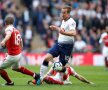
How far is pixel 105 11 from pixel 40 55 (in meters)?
5.52

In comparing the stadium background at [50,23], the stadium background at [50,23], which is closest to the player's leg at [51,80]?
the stadium background at [50,23]

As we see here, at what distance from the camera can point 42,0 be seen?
34469 millimetres

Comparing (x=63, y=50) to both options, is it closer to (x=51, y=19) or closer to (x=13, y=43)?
(x=13, y=43)

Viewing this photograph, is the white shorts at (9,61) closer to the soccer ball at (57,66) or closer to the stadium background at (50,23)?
the soccer ball at (57,66)

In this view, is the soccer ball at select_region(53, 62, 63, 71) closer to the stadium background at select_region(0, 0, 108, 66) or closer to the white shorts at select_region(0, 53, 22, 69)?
the white shorts at select_region(0, 53, 22, 69)

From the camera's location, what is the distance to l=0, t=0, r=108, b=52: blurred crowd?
32.8 m

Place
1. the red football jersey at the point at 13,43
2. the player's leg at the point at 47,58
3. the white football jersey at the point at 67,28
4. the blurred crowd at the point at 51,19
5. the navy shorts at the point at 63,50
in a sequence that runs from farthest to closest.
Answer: the blurred crowd at the point at 51,19 → the navy shorts at the point at 63,50 → the white football jersey at the point at 67,28 → the player's leg at the point at 47,58 → the red football jersey at the point at 13,43

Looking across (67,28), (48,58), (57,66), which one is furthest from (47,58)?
(67,28)

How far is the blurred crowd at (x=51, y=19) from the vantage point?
32.8m

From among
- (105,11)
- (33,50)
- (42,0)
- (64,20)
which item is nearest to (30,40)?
(33,50)

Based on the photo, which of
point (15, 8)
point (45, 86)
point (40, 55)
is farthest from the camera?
point (15, 8)

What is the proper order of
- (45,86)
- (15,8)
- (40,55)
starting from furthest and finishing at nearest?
(15,8)
(40,55)
(45,86)

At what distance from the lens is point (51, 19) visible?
111ft

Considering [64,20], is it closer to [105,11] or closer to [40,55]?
[40,55]
